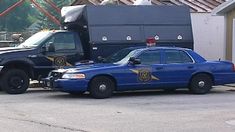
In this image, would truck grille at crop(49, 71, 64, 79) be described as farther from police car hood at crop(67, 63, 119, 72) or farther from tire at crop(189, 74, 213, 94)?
tire at crop(189, 74, 213, 94)

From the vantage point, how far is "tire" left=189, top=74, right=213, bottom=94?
616 inches

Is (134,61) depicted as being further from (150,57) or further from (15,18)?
(15,18)

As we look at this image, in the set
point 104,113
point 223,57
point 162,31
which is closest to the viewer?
point 104,113

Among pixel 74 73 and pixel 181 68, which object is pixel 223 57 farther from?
pixel 74 73

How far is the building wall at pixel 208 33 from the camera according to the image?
23.6 meters

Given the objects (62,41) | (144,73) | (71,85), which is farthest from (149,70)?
(62,41)

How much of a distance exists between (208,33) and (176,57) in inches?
340

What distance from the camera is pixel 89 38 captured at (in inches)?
664

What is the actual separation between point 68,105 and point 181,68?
3.93m

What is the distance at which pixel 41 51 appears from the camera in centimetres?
1608

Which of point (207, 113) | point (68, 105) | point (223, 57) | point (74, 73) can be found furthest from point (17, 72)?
point (223, 57)

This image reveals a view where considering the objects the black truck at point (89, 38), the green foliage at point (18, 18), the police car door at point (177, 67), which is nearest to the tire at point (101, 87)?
the police car door at point (177, 67)

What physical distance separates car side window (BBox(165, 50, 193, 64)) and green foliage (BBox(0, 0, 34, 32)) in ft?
264

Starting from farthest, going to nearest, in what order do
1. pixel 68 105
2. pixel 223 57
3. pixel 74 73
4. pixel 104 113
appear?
pixel 223 57, pixel 74 73, pixel 68 105, pixel 104 113
